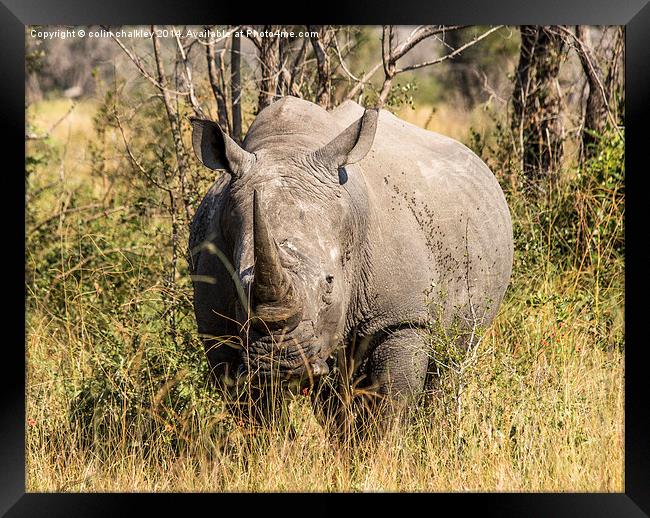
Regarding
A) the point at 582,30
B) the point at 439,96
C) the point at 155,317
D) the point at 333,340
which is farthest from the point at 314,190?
the point at 439,96

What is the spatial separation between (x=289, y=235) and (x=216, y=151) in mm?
607

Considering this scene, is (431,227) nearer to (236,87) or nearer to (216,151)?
(216,151)

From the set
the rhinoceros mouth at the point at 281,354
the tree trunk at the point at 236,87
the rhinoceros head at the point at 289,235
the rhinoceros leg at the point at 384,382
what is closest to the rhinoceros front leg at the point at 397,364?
the rhinoceros leg at the point at 384,382

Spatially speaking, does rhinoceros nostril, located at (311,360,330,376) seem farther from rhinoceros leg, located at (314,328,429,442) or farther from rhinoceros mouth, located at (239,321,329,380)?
rhinoceros leg, located at (314,328,429,442)

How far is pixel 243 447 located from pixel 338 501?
121cm

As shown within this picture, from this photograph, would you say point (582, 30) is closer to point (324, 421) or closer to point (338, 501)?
point (324, 421)

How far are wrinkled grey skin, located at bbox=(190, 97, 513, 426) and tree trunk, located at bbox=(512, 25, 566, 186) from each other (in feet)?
8.96

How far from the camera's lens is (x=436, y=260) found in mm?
6500

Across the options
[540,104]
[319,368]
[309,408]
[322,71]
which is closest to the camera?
[319,368]

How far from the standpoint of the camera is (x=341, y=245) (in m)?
5.81

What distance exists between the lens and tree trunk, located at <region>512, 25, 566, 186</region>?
9.81m

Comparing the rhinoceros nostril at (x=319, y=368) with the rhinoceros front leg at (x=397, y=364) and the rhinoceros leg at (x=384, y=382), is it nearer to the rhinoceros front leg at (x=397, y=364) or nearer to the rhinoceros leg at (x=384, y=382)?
the rhinoceros leg at (x=384, y=382)

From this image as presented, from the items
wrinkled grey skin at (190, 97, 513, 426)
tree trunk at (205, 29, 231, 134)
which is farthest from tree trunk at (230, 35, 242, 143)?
wrinkled grey skin at (190, 97, 513, 426)
